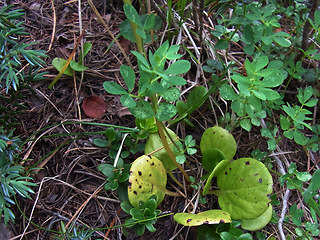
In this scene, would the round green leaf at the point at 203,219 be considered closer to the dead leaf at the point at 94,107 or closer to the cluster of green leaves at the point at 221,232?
the cluster of green leaves at the point at 221,232

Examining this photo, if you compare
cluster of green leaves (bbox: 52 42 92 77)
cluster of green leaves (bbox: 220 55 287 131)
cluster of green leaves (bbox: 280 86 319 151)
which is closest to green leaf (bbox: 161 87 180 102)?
cluster of green leaves (bbox: 220 55 287 131)

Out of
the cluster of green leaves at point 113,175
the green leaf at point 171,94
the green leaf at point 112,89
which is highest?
the green leaf at point 112,89

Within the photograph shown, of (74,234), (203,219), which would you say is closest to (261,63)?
(203,219)

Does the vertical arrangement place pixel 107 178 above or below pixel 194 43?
below

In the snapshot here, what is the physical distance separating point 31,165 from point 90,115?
15.9 inches

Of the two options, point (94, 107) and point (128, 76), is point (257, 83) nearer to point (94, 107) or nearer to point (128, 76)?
point (128, 76)

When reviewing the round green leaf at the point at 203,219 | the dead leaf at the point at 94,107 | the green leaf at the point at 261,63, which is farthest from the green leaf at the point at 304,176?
the dead leaf at the point at 94,107

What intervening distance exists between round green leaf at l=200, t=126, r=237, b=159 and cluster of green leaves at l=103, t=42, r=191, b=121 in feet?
1.54

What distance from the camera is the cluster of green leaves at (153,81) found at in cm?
104

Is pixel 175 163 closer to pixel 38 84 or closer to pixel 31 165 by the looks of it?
pixel 31 165

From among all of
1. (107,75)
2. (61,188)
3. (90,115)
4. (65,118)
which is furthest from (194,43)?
(61,188)

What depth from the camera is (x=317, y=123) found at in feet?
6.01

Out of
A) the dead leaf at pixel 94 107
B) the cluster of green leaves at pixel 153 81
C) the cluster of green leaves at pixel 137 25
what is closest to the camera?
the cluster of green leaves at pixel 153 81

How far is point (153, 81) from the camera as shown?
3.51 feet
